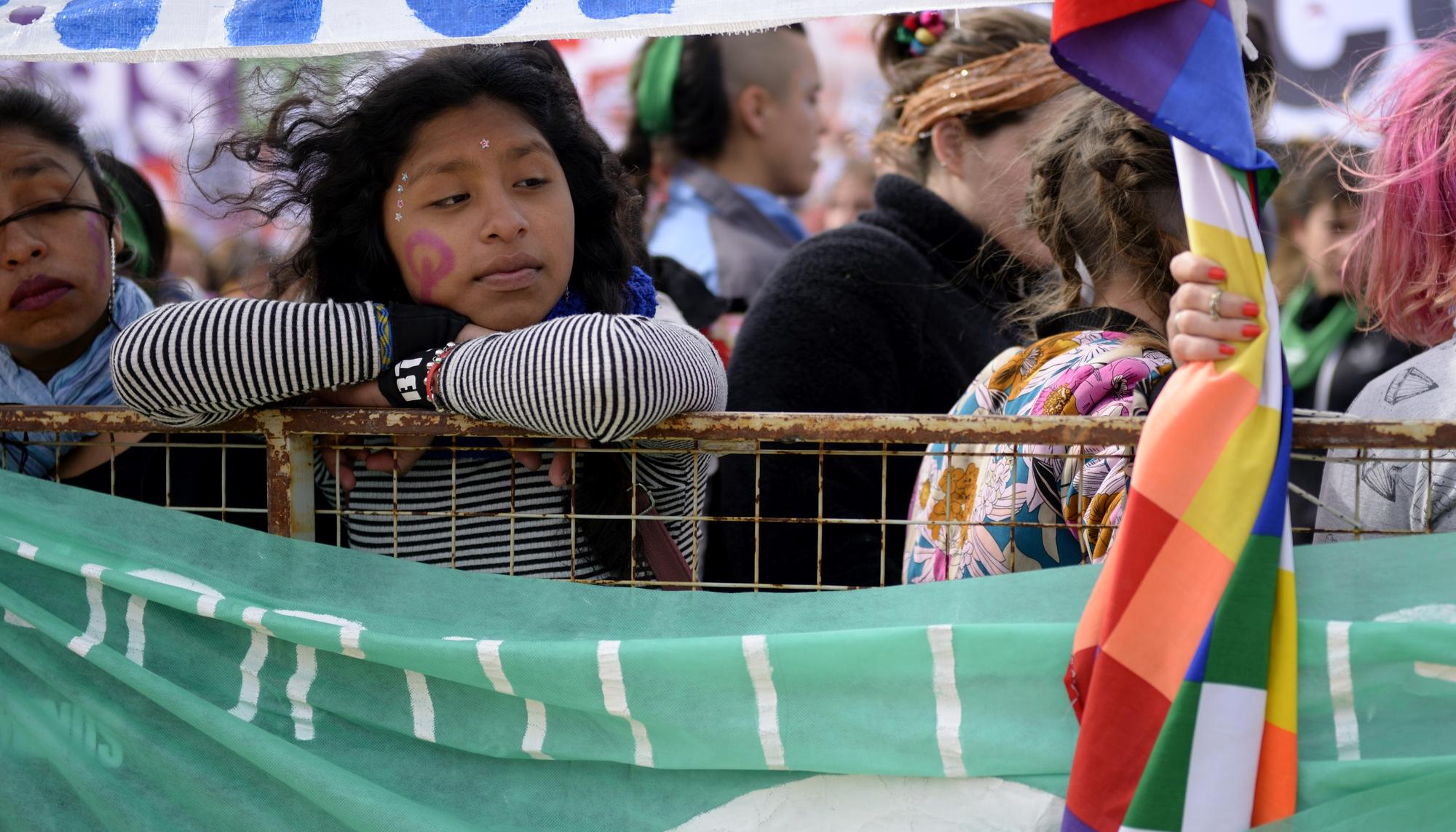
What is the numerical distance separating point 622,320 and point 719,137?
275 centimetres

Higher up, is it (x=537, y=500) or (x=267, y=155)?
(x=267, y=155)

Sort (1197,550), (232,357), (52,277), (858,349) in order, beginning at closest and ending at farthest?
(1197,550) < (232,357) < (52,277) < (858,349)

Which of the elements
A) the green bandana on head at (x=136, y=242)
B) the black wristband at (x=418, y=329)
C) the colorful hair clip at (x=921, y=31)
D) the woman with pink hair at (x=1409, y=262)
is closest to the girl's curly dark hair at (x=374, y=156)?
the black wristband at (x=418, y=329)

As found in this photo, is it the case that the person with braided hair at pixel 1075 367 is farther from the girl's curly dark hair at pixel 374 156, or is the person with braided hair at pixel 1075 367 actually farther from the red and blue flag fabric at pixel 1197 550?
the girl's curly dark hair at pixel 374 156

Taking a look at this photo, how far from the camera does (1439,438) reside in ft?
4.40

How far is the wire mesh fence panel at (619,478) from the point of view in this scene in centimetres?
143

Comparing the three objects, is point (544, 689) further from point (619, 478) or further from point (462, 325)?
point (462, 325)

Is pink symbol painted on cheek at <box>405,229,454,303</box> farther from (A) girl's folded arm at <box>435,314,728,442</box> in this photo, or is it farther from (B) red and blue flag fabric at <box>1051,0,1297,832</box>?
(B) red and blue flag fabric at <box>1051,0,1297,832</box>

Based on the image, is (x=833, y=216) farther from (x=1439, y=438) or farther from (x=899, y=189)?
(x=1439, y=438)

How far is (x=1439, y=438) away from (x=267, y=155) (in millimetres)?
1705

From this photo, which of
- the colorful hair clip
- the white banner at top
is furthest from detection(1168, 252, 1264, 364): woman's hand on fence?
the colorful hair clip

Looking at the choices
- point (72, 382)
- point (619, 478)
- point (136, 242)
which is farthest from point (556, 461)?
point (136, 242)

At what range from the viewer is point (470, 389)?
152 cm

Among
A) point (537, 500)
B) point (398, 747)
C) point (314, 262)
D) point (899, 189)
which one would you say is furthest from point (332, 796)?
point (899, 189)
